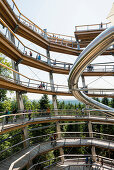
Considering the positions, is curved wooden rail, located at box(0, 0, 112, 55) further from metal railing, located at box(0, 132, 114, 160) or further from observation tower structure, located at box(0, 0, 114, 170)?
metal railing, located at box(0, 132, 114, 160)

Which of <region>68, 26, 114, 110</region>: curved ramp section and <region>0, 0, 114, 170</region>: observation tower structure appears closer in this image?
<region>68, 26, 114, 110</region>: curved ramp section

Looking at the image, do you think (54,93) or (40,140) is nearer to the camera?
(54,93)

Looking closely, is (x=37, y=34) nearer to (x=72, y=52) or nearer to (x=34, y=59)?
(x=34, y=59)

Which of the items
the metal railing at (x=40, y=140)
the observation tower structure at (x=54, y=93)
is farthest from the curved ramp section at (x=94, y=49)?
the metal railing at (x=40, y=140)

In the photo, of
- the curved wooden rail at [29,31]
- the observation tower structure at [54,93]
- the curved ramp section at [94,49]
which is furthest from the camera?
the curved wooden rail at [29,31]

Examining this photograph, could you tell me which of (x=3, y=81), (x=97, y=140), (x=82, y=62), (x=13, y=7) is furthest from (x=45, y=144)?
(x=13, y=7)

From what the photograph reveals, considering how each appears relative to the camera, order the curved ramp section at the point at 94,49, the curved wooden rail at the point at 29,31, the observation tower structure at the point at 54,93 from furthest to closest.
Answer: the curved wooden rail at the point at 29,31
the observation tower structure at the point at 54,93
the curved ramp section at the point at 94,49

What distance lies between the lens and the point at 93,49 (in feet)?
16.6

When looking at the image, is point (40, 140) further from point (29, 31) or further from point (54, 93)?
point (29, 31)

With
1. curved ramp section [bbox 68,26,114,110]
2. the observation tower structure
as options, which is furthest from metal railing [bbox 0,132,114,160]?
curved ramp section [bbox 68,26,114,110]


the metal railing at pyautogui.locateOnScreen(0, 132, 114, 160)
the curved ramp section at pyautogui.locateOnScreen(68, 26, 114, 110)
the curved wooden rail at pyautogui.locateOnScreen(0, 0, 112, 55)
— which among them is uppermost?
the curved wooden rail at pyautogui.locateOnScreen(0, 0, 112, 55)

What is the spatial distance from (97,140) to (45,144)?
561cm

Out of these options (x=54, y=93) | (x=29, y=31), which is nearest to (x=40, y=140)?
(x=54, y=93)

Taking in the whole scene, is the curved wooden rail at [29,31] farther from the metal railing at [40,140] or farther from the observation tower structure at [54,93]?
the metal railing at [40,140]
